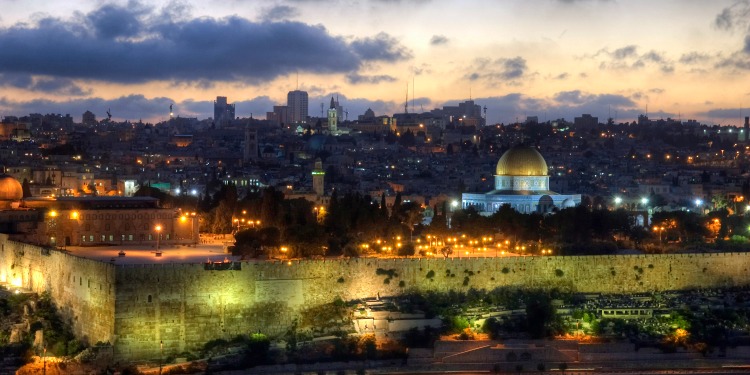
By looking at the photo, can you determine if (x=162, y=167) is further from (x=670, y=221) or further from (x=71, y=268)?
(x=71, y=268)

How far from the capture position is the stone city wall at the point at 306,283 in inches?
1438

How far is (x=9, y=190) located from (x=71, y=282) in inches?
488

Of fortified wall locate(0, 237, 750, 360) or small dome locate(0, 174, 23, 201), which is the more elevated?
small dome locate(0, 174, 23, 201)

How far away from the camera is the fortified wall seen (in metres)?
36.5

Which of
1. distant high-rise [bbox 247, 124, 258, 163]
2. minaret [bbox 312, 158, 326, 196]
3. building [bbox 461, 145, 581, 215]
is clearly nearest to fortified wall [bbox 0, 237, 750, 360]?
building [bbox 461, 145, 581, 215]

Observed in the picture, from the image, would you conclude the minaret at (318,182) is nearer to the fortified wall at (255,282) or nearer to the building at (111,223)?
the building at (111,223)

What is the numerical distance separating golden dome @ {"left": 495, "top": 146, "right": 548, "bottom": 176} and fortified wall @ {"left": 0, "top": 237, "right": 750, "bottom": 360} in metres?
21.8

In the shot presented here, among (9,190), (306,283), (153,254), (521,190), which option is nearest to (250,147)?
(521,190)

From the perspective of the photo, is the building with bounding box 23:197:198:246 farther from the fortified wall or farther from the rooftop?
the fortified wall

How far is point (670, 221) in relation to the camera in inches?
2126

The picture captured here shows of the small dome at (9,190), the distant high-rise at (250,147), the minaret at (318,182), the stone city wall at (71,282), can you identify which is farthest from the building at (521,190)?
the distant high-rise at (250,147)

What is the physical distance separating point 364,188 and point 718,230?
97.6 ft

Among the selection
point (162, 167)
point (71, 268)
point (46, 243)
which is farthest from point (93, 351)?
point (162, 167)

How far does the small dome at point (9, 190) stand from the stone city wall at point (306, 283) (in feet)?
48.2
